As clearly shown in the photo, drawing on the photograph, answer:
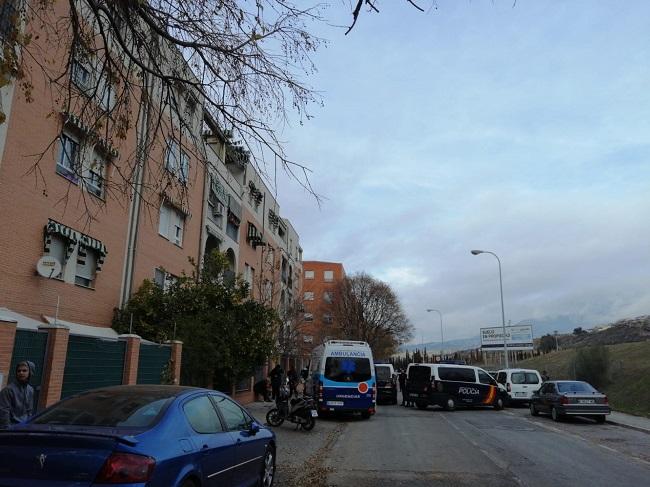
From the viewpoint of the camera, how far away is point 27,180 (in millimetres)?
13898

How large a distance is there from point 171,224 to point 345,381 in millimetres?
9823

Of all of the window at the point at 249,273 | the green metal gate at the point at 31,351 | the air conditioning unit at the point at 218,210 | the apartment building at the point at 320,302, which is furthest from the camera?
the apartment building at the point at 320,302

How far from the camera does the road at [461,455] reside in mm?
8703

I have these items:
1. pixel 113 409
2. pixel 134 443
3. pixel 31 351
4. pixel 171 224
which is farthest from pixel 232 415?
pixel 171 224

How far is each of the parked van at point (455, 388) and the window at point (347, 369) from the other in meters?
5.93

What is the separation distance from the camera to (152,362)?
583 inches

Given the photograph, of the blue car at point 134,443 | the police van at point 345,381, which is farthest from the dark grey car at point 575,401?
the blue car at point 134,443

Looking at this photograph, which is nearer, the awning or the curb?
the awning

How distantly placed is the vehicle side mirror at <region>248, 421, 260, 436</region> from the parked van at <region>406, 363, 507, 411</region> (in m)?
18.8

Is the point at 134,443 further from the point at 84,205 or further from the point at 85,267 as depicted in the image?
the point at 85,267

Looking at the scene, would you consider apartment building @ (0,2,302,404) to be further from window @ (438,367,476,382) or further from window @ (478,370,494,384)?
window @ (478,370,494,384)

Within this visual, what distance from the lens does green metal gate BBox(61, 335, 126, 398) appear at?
36.8ft

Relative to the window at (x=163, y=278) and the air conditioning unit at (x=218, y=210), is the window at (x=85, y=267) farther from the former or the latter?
the air conditioning unit at (x=218, y=210)

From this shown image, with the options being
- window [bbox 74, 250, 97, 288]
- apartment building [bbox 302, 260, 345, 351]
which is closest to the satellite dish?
window [bbox 74, 250, 97, 288]
